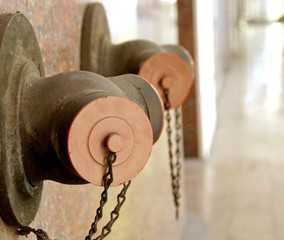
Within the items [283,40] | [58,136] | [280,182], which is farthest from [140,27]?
[283,40]

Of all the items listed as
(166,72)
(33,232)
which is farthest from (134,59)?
(33,232)

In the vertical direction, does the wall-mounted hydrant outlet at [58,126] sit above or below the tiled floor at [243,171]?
above

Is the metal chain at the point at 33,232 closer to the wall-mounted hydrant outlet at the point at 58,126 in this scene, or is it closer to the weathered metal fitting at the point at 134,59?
the wall-mounted hydrant outlet at the point at 58,126

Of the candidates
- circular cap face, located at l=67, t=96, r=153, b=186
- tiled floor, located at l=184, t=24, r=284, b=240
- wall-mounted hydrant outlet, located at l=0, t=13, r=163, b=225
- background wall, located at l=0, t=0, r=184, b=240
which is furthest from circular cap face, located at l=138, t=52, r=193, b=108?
tiled floor, located at l=184, t=24, r=284, b=240

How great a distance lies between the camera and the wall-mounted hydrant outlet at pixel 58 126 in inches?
25.0

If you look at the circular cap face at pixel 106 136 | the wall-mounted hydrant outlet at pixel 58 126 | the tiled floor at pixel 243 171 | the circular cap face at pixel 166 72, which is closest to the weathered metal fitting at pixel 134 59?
the circular cap face at pixel 166 72

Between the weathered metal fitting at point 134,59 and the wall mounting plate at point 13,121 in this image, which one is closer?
the wall mounting plate at point 13,121

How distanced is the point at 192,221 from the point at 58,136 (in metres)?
2.19

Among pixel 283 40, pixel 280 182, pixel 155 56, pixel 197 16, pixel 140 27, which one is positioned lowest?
pixel 283 40

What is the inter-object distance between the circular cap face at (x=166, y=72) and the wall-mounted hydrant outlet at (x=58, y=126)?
244 millimetres

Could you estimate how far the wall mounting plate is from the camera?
2.21 feet

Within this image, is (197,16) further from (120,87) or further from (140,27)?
(120,87)

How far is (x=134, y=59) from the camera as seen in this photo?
1054 millimetres

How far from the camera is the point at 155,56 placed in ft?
3.29
